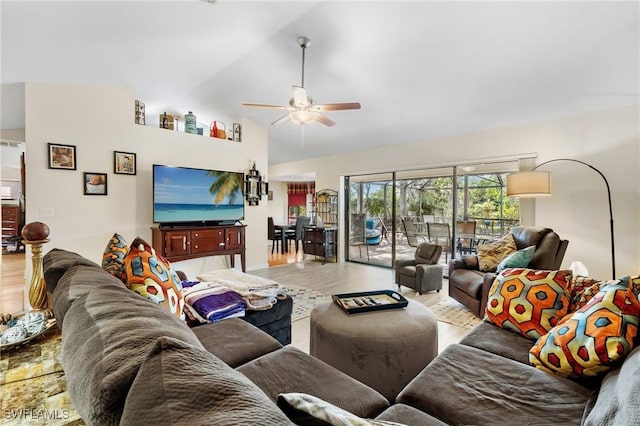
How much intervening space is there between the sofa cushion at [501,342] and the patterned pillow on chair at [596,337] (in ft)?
0.49

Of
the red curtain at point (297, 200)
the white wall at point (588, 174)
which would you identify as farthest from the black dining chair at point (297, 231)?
the white wall at point (588, 174)

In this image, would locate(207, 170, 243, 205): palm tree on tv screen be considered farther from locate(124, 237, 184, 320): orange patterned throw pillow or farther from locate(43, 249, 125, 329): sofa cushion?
locate(43, 249, 125, 329): sofa cushion

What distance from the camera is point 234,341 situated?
5.22ft

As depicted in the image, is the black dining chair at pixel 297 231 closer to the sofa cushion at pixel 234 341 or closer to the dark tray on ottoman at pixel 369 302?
the dark tray on ottoman at pixel 369 302

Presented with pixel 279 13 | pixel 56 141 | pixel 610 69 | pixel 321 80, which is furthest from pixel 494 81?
pixel 56 141

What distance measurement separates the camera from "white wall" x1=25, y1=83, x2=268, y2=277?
11.4 feet

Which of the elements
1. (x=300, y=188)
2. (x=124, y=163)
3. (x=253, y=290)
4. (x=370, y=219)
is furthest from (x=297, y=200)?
(x=253, y=290)

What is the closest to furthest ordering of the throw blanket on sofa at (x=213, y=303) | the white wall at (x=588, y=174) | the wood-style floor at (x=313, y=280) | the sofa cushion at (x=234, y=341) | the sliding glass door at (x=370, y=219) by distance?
the sofa cushion at (x=234, y=341)
the throw blanket on sofa at (x=213, y=303)
the wood-style floor at (x=313, y=280)
the white wall at (x=588, y=174)
the sliding glass door at (x=370, y=219)

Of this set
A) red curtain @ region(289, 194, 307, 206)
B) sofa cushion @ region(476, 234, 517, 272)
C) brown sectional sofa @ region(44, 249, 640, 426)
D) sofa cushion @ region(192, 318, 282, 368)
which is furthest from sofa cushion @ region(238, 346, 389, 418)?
red curtain @ region(289, 194, 307, 206)

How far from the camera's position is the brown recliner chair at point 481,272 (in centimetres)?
300

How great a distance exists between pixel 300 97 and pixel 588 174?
3.66m

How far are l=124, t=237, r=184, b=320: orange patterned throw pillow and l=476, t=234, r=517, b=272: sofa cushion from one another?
→ 10.8 feet

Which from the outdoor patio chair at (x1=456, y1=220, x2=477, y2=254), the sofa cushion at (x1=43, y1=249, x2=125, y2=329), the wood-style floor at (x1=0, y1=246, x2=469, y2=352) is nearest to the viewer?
the sofa cushion at (x1=43, y1=249, x2=125, y2=329)

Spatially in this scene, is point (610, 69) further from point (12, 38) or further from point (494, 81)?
point (12, 38)
